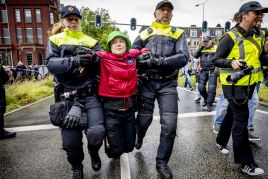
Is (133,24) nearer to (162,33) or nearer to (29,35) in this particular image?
(162,33)

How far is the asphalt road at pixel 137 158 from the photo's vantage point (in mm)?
2951

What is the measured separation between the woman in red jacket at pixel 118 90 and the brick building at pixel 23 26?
131ft

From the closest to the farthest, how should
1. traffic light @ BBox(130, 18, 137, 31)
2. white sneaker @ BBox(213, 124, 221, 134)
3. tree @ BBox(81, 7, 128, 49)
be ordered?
1. white sneaker @ BBox(213, 124, 221, 134)
2. traffic light @ BBox(130, 18, 137, 31)
3. tree @ BBox(81, 7, 128, 49)

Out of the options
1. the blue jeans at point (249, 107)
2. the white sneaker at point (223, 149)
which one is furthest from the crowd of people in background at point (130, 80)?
the blue jeans at point (249, 107)

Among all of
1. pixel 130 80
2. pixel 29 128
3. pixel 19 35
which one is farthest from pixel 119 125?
pixel 19 35

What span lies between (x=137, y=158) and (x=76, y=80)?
1556 millimetres

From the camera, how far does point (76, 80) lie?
269 centimetres

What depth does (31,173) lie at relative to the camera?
307cm

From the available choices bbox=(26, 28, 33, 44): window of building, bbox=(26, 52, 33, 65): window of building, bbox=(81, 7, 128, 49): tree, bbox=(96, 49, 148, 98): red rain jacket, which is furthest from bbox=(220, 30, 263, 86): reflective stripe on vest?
bbox=(26, 28, 33, 44): window of building

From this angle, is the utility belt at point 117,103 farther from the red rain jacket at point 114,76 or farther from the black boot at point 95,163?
the black boot at point 95,163

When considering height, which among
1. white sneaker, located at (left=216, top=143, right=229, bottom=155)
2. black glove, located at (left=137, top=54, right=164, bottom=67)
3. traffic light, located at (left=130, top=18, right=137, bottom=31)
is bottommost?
white sneaker, located at (left=216, top=143, right=229, bottom=155)

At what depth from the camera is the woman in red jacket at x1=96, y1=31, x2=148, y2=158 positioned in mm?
2674

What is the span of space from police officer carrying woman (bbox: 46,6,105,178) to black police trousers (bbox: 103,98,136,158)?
0.12 meters

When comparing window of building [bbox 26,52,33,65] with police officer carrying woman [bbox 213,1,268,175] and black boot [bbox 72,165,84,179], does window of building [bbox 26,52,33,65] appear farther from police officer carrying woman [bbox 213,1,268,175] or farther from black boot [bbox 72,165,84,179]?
police officer carrying woman [bbox 213,1,268,175]
